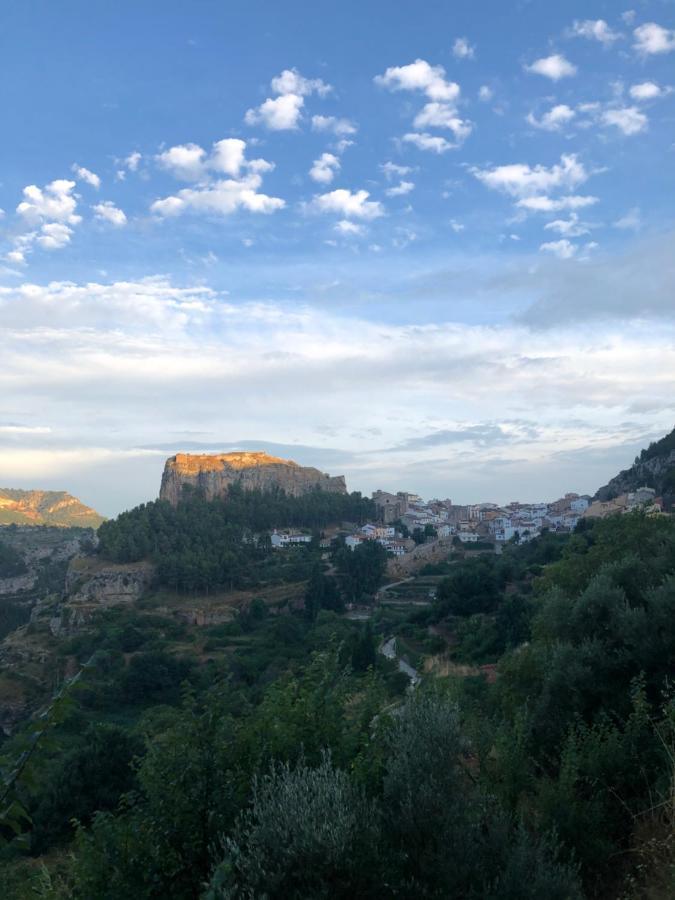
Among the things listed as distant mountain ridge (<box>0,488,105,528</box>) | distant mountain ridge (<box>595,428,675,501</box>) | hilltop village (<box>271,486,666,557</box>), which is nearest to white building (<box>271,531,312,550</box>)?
hilltop village (<box>271,486,666,557</box>)

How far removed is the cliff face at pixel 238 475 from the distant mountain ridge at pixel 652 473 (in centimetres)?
3626

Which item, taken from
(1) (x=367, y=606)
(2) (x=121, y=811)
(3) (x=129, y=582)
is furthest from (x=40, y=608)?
(2) (x=121, y=811)

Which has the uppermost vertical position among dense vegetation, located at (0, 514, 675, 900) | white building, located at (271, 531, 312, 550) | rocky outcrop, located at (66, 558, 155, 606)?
dense vegetation, located at (0, 514, 675, 900)

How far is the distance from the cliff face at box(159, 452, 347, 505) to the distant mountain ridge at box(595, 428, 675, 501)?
3626 cm

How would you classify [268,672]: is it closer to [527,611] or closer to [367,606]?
[527,611]

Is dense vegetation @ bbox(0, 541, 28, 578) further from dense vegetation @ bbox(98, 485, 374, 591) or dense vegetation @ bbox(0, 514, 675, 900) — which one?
dense vegetation @ bbox(0, 514, 675, 900)

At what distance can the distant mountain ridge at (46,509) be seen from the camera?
→ 156 meters

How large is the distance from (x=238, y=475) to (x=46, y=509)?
106 m

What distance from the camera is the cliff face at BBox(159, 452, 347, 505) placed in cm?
8012

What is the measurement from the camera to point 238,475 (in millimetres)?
82938

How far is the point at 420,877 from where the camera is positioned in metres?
3.68

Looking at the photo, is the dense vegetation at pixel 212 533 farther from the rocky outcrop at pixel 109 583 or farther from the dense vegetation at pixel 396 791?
the dense vegetation at pixel 396 791

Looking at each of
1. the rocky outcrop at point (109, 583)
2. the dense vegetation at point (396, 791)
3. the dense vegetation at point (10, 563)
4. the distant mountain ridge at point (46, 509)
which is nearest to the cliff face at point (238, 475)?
the dense vegetation at point (10, 563)

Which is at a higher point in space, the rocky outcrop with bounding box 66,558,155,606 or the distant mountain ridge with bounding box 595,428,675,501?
the distant mountain ridge with bounding box 595,428,675,501
